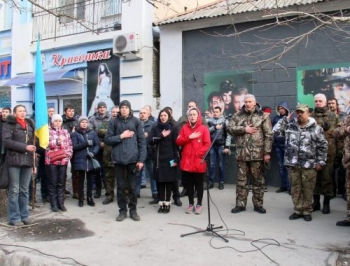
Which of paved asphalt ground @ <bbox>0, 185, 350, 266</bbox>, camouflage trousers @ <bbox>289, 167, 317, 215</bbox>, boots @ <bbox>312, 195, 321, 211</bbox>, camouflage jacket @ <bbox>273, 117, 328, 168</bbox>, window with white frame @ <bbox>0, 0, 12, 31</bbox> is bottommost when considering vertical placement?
paved asphalt ground @ <bbox>0, 185, 350, 266</bbox>

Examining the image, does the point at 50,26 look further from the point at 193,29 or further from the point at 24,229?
the point at 24,229

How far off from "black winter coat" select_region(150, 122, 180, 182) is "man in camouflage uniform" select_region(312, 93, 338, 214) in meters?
2.45

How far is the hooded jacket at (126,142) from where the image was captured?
5750 mm

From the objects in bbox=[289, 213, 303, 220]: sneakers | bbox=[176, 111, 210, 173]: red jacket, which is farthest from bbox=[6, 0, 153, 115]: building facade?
bbox=[289, 213, 303, 220]: sneakers

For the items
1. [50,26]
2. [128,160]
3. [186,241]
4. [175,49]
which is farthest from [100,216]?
[50,26]

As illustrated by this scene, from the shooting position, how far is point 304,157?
5578mm

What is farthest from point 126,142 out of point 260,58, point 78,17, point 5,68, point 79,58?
point 5,68

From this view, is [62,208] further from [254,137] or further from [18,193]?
[254,137]

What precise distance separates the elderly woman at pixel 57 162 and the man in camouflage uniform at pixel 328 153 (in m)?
4.42

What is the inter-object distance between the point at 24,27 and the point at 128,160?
344 inches

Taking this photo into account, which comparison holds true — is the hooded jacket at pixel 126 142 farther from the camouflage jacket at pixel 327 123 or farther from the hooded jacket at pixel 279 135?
the hooded jacket at pixel 279 135

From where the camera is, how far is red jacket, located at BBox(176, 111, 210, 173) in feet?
19.7

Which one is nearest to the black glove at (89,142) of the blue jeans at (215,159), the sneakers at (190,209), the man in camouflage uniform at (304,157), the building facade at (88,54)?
the sneakers at (190,209)

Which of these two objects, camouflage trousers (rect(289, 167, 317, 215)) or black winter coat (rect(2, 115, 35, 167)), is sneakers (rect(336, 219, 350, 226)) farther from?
black winter coat (rect(2, 115, 35, 167))
